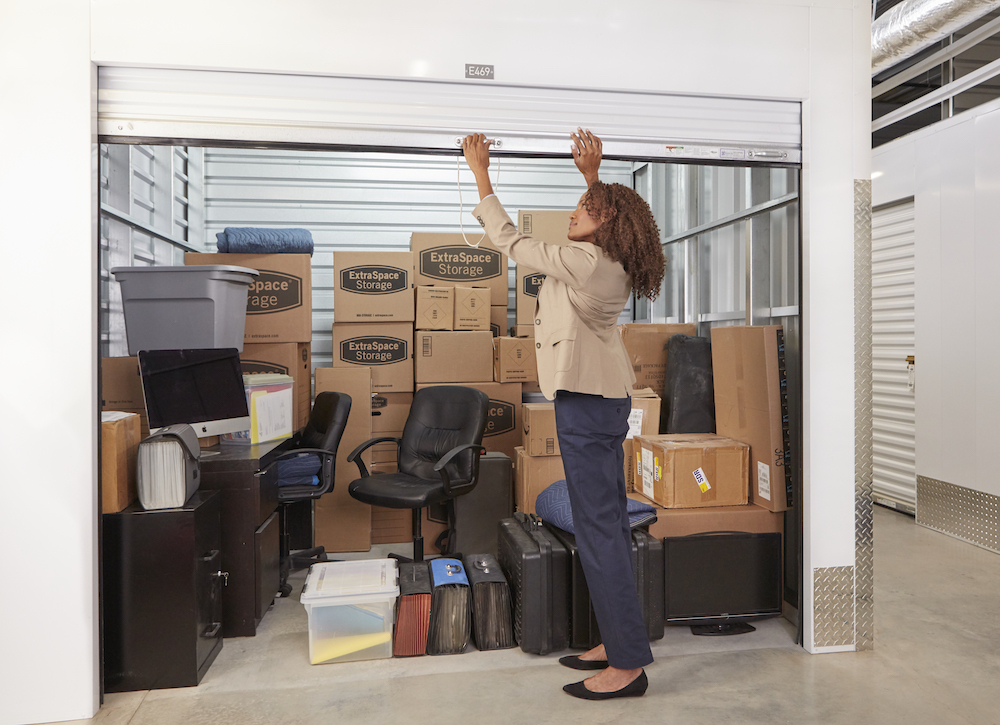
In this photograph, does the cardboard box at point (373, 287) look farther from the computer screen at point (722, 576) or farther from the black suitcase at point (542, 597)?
the computer screen at point (722, 576)

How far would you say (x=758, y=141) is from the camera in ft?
8.70

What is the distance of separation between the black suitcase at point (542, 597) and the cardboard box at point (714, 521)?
1.54 ft

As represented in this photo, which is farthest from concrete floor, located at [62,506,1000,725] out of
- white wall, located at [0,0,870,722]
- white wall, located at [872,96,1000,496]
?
white wall, located at [872,96,1000,496]

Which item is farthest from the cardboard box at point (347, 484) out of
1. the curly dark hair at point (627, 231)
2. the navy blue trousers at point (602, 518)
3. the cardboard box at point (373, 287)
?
the curly dark hair at point (627, 231)

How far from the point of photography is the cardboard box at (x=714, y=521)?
2879mm

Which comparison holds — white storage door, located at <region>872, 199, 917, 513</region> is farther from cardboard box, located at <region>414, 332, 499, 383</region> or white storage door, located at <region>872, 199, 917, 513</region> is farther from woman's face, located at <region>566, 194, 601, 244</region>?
woman's face, located at <region>566, 194, 601, 244</region>

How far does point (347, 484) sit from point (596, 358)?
238cm

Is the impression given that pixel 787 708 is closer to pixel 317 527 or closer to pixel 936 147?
pixel 317 527

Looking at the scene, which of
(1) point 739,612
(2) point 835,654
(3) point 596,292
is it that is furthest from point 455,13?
(2) point 835,654

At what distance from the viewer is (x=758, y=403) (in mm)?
3016

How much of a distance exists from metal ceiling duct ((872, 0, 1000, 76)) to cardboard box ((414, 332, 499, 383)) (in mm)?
2927

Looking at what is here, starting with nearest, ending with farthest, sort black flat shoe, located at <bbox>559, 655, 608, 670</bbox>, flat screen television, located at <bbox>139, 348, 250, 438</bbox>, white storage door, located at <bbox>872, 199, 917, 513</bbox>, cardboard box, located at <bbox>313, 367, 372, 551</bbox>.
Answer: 1. black flat shoe, located at <bbox>559, 655, 608, 670</bbox>
2. flat screen television, located at <bbox>139, 348, 250, 438</bbox>
3. cardboard box, located at <bbox>313, 367, 372, 551</bbox>
4. white storage door, located at <bbox>872, 199, 917, 513</bbox>

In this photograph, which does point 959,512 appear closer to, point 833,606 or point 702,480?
point 833,606

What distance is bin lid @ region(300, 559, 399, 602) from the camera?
2.57 m
